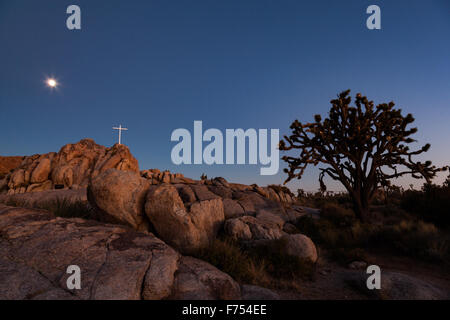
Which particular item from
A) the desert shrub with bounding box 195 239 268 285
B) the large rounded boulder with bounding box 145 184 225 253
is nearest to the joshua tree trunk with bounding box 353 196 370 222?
the desert shrub with bounding box 195 239 268 285

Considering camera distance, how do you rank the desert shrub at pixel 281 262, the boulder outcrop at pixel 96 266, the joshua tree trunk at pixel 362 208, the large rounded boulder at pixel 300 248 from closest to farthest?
1. the boulder outcrop at pixel 96 266
2. the desert shrub at pixel 281 262
3. the large rounded boulder at pixel 300 248
4. the joshua tree trunk at pixel 362 208

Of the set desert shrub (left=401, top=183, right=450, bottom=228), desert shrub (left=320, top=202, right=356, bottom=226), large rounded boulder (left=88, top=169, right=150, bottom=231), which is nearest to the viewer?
large rounded boulder (left=88, top=169, right=150, bottom=231)

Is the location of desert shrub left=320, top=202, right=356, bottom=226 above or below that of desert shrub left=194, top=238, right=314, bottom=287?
below

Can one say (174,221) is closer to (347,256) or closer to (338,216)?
(347,256)

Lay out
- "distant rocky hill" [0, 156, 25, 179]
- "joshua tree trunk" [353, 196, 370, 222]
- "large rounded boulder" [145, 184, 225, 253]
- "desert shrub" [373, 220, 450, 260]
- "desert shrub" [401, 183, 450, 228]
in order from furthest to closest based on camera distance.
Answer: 1. "distant rocky hill" [0, 156, 25, 179]
2. "joshua tree trunk" [353, 196, 370, 222]
3. "desert shrub" [401, 183, 450, 228]
4. "desert shrub" [373, 220, 450, 260]
5. "large rounded boulder" [145, 184, 225, 253]

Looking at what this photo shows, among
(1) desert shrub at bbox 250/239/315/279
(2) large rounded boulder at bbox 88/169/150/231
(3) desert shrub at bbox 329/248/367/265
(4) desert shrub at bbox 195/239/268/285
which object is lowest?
(3) desert shrub at bbox 329/248/367/265

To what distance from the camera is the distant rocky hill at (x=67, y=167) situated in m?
24.2

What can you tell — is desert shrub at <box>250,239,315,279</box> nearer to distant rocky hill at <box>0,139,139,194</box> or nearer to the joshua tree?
the joshua tree

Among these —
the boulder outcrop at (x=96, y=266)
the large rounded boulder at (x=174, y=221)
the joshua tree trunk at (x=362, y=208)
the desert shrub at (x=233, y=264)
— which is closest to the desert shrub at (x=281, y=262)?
the desert shrub at (x=233, y=264)

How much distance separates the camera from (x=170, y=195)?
6.49 metres

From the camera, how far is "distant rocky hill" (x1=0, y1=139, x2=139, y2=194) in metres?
24.2

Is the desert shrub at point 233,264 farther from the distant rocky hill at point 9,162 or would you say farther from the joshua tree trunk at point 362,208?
the distant rocky hill at point 9,162

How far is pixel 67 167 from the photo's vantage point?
2491 centimetres
